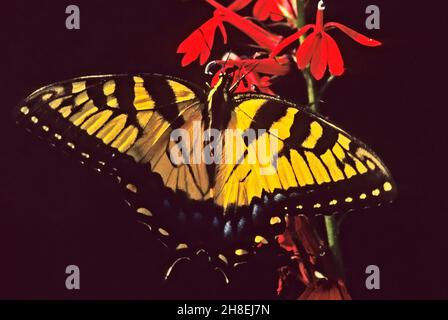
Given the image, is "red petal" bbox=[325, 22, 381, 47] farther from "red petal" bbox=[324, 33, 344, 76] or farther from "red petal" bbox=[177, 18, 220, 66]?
"red petal" bbox=[177, 18, 220, 66]

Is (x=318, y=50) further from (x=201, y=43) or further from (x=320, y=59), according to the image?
(x=201, y=43)

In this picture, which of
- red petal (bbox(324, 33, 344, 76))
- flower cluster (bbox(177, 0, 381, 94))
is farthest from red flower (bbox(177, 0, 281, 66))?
red petal (bbox(324, 33, 344, 76))

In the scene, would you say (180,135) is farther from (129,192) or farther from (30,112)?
(30,112)

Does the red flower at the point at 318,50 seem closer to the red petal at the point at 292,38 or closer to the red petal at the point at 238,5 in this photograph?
the red petal at the point at 292,38

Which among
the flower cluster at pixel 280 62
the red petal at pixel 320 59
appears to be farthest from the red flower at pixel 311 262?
the red petal at pixel 320 59

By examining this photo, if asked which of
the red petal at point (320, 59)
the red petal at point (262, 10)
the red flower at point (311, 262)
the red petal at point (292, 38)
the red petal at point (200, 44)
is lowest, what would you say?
the red flower at point (311, 262)

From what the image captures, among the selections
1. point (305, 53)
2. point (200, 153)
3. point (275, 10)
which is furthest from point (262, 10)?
point (200, 153)

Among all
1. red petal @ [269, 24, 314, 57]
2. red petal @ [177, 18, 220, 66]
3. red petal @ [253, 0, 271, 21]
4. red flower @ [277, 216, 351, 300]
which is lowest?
red flower @ [277, 216, 351, 300]
